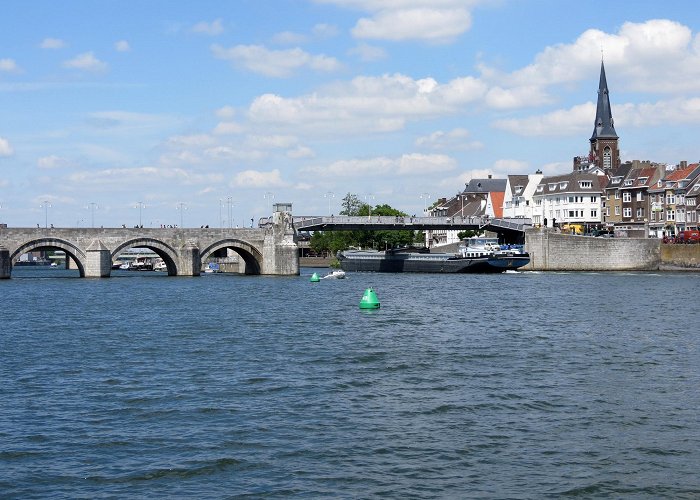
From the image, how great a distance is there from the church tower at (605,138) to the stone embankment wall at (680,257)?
190 ft

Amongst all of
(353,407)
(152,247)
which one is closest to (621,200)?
(152,247)

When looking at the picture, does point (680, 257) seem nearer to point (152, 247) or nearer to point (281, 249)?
point (281, 249)

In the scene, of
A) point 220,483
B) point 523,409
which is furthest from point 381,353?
point 220,483

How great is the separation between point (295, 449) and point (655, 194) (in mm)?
139050

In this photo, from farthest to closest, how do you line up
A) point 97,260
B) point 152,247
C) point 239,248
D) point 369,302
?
point 239,248 → point 152,247 → point 97,260 → point 369,302

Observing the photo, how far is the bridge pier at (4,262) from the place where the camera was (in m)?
116

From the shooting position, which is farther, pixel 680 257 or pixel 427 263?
pixel 427 263

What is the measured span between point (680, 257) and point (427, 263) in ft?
120

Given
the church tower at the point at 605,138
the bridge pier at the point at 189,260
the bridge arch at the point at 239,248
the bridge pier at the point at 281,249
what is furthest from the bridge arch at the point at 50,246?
the church tower at the point at 605,138

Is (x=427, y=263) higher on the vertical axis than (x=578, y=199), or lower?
lower

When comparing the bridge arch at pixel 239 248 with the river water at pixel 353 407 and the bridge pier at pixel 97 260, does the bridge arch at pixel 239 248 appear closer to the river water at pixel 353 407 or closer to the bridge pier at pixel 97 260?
the bridge pier at pixel 97 260

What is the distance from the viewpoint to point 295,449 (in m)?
23.7

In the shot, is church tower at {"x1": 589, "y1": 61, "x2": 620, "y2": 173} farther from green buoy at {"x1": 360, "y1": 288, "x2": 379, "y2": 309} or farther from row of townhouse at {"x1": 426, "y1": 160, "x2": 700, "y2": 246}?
green buoy at {"x1": 360, "y1": 288, "x2": 379, "y2": 309}

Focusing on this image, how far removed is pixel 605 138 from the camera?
608 ft
